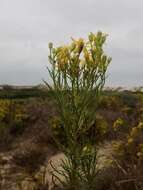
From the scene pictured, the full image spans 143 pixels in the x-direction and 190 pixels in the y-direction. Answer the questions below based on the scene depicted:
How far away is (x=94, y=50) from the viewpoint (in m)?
5.84

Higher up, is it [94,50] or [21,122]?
[94,50]

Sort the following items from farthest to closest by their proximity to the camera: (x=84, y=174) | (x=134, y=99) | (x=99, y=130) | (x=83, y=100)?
(x=134, y=99) < (x=99, y=130) < (x=84, y=174) < (x=83, y=100)

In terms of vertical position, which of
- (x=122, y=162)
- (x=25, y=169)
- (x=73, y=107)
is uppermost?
(x=73, y=107)

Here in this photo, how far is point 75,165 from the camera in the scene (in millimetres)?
5906

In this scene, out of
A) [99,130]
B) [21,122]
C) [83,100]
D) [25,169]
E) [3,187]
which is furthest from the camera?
[21,122]

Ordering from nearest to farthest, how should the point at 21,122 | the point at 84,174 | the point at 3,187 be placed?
the point at 84,174 → the point at 3,187 → the point at 21,122

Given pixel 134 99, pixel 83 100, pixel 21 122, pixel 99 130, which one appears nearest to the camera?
pixel 83 100

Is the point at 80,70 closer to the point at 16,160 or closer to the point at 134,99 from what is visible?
the point at 16,160

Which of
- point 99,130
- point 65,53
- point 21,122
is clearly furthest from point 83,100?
point 21,122

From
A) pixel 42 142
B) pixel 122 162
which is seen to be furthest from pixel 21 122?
pixel 122 162

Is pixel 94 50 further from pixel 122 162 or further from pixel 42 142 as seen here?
pixel 42 142

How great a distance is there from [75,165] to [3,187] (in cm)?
368

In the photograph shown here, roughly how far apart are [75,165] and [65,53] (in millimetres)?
1343

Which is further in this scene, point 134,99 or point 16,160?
point 134,99
